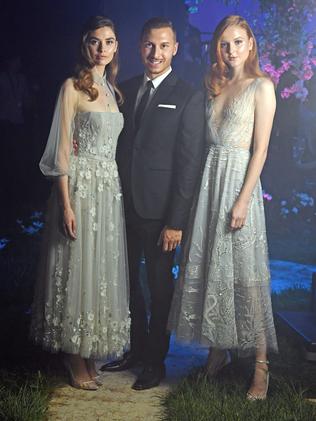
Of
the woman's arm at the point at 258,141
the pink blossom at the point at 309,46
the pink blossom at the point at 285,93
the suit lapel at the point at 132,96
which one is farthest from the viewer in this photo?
the pink blossom at the point at 309,46

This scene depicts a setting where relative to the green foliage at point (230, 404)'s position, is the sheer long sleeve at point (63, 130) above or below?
above

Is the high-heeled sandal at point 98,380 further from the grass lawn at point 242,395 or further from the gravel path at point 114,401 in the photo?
the grass lawn at point 242,395

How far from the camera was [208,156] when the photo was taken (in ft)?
9.87

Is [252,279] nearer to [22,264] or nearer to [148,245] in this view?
[148,245]

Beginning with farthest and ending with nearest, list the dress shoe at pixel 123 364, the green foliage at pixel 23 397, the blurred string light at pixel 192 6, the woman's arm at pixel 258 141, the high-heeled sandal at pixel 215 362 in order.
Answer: the blurred string light at pixel 192 6
the dress shoe at pixel 123 364
the high-heeled sandal at pixel 215 362
the woman's arm at pixel 258 141
the green foliage at pixel 23 397

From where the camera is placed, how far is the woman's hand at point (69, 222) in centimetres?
294

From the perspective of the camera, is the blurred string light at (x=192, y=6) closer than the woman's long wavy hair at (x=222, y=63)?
No

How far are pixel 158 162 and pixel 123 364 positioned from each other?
3.87 ft

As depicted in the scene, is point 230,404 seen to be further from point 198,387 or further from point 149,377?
point 149,377

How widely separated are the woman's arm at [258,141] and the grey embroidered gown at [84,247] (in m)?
0.63

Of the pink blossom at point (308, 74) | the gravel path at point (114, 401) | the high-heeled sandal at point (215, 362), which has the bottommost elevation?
the gravel path at point (114, 401)

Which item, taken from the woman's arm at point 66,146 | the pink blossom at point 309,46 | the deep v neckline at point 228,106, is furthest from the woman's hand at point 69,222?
the pink blossom at point 309,46

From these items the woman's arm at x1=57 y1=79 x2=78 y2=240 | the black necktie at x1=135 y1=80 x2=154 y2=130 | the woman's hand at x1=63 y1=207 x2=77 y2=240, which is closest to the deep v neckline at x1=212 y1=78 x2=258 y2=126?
Result: the black necktie at x1=135 y1=80 x2=154 y2=130

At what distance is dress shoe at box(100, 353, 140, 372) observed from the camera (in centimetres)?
336
